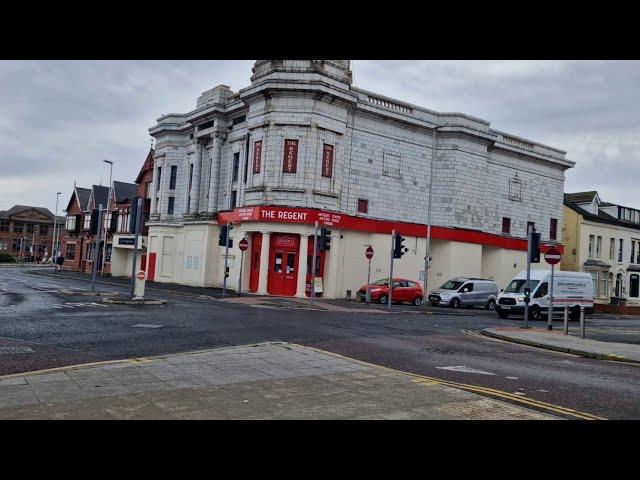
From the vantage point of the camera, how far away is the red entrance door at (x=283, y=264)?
30719mm

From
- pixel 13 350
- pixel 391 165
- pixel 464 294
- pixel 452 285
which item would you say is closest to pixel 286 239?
pixel 391 165

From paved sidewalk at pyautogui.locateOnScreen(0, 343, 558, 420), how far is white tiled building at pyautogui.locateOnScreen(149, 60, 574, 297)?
843 inches

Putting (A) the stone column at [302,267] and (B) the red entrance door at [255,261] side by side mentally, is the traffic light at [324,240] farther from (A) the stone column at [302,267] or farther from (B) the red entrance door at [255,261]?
(B) the red entrance door at [255,261]

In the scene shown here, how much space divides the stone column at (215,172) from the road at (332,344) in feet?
65.0

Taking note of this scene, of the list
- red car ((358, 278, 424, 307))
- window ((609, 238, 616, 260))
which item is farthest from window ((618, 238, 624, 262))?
red car ((358, 278, 424, 307))

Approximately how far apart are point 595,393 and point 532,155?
3717 cm

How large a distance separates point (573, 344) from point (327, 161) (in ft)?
64.0

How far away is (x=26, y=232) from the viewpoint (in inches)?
4316

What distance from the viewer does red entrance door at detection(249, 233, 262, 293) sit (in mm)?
31938

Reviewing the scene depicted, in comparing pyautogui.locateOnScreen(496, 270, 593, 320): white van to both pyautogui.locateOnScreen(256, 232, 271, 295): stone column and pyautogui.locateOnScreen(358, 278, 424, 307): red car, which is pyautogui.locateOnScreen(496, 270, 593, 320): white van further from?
pyautogui.locateOnScreen(256, 232, 271, 295): stone column
